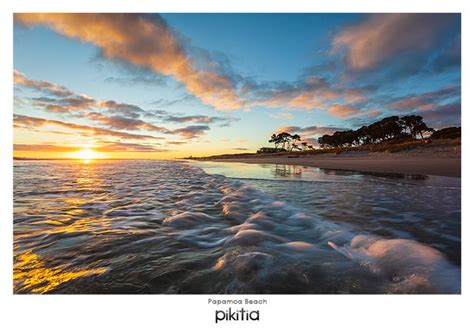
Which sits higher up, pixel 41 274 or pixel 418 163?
pixel 418 163

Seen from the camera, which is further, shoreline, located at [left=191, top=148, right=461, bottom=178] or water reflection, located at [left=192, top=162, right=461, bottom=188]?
shoreline, located at [left=191, top=148, right=461, bottom=178]

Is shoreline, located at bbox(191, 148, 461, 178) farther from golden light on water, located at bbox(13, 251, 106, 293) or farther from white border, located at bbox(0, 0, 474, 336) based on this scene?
golden light on water, located at bbox(13, 251, 106, 293)

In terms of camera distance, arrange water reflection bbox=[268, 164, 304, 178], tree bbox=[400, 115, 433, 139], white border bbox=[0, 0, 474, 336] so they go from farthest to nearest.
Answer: water reflection bbox=[268, 164, 304, 178], tree bbox=[400, 115, 433, 139], white border bbox=[0, 0, 474, 336]

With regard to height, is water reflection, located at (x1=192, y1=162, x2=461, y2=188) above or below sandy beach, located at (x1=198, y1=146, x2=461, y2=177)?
below

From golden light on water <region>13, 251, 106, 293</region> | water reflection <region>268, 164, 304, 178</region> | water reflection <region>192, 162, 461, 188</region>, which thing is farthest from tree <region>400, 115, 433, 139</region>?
golden light on water <region>13, 251, 106, 293</region>

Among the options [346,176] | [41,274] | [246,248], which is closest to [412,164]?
[346,176]

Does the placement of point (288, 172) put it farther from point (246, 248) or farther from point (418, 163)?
point (246, 248)

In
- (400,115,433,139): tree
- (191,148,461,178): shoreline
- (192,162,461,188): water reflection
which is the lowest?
(192,162,461,188): water reflection

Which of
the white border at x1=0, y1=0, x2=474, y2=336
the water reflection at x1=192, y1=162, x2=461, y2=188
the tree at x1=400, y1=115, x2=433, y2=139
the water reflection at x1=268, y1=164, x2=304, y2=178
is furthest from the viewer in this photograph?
the water reflection at x1=268, y1=164, x2=304, y2=178
